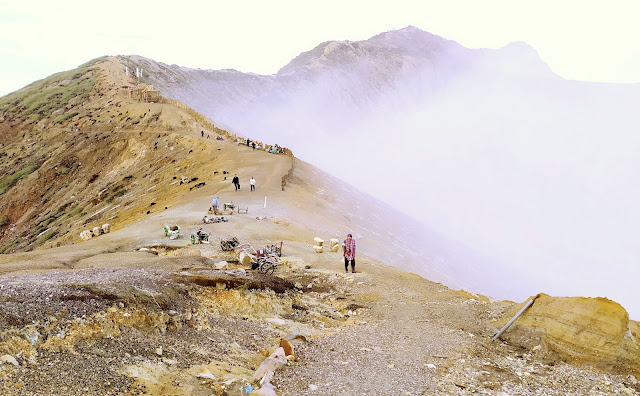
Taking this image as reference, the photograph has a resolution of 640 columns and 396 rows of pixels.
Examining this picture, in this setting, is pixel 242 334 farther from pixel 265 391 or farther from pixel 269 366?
pixel 265 391

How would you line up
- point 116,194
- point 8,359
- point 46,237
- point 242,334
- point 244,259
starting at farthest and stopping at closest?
point 116,194 < point 46,237 < point 244,259 < point 242,334 < point 8,359

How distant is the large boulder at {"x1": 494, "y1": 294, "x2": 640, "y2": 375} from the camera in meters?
10.1

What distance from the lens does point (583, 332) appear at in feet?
34.8

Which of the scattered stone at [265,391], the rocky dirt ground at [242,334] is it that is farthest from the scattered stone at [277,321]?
the scattered stone at [265,391]

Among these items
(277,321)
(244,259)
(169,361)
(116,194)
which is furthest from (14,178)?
(169,361)

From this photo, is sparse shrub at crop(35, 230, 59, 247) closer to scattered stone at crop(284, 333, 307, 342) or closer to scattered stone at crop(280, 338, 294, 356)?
scattered stone at crop(284, 333, 307, 342)

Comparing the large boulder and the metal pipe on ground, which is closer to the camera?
the large boulder

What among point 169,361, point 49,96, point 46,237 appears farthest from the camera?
point 49,96

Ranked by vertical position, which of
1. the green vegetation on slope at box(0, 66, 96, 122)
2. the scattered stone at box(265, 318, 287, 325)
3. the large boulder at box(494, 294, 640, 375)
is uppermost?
the green vegetation on slope at box(0, 66, 96, 122)

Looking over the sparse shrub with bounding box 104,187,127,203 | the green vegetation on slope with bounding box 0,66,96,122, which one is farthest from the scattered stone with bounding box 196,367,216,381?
the green vegetation on slope with bounding box 0,66,96,122

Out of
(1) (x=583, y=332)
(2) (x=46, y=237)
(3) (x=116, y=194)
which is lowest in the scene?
(2) (x=46, y=237)

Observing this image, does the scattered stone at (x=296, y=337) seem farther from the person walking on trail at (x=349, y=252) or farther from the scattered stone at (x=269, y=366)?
the person walking on trail at (x=349, y=252)

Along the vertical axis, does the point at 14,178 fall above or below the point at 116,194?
below

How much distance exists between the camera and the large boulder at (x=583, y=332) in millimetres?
10055
